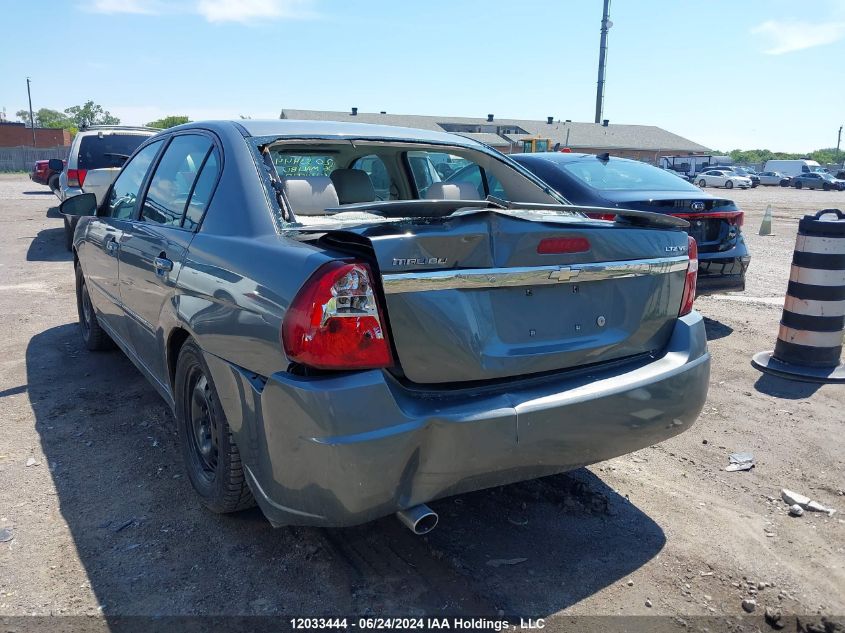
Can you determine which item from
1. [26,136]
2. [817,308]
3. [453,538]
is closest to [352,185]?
[453,538]

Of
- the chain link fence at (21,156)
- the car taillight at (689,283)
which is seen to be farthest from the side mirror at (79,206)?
the chain link fence at (21,156)

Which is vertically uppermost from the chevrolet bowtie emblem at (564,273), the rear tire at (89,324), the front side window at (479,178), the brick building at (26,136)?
the brick building at (26,136)

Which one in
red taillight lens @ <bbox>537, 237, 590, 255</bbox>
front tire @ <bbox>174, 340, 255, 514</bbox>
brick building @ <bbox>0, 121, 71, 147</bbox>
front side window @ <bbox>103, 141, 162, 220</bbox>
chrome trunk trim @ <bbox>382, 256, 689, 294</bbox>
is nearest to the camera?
chrome trunk trim @ <bbox>382, 256, 689, 294</bbox>

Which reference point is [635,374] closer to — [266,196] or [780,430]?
[266,196]

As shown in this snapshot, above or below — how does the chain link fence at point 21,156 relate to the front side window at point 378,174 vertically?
below

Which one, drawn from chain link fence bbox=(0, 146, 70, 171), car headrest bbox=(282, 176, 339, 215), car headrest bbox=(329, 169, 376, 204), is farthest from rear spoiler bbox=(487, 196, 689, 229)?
chain link fence bbox=(0, 146, 70, 171)

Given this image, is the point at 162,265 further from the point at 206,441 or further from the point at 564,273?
the point at 564,273

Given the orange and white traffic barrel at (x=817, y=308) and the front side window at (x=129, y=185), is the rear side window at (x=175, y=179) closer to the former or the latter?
the front side window at (x=129, y=185)

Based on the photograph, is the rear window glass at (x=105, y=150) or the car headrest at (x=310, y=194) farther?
the rear window glass at (x=105, y=150)

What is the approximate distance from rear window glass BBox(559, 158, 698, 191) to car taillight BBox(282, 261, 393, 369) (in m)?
4.94

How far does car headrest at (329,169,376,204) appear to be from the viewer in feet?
12.7

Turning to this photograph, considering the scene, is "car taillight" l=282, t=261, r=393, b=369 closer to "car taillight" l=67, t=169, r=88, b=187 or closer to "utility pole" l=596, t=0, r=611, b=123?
"car taillight" l=67, t=169, r=88, b=187

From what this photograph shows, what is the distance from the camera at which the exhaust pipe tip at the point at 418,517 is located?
7.72 feet

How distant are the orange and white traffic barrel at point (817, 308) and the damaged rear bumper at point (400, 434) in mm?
3327
